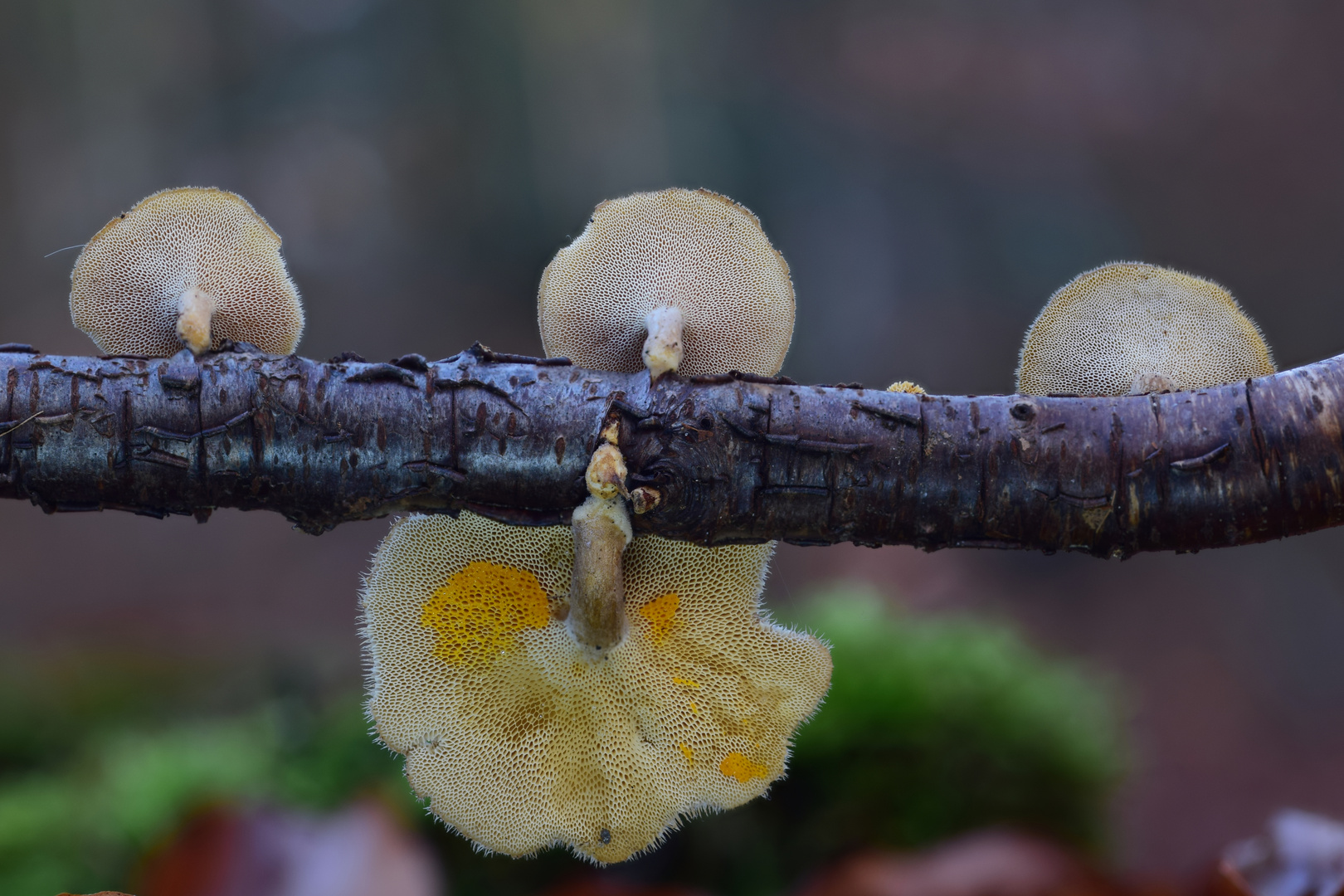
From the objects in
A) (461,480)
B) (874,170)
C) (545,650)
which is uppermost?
(874,170)

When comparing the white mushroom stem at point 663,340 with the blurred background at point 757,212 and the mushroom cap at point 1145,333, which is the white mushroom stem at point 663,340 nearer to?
the mushroom cap at point 1145,333

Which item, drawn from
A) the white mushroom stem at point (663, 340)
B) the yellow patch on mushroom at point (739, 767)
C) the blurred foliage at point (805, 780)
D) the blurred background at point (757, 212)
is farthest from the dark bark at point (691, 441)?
the blurred background at point (757, 212)

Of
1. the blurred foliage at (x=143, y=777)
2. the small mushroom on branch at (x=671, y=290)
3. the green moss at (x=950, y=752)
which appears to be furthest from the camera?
the green moss at (x=950, y=752)

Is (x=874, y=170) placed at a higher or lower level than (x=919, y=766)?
higher

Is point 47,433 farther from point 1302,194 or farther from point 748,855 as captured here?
point 1302,194

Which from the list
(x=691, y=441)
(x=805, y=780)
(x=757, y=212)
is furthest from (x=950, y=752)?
(x=757, y=212)

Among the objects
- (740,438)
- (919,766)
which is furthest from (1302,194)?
(740,438)
